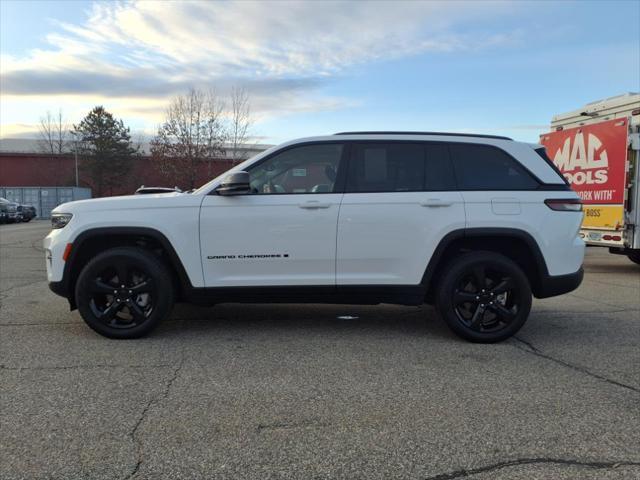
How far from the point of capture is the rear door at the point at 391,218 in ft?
15.9

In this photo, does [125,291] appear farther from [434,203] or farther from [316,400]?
[434,203]

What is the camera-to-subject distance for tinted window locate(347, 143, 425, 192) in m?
4.93

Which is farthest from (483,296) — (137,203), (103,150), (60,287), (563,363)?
(103,150)

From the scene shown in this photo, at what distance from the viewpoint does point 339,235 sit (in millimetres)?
4848

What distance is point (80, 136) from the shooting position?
61.3m

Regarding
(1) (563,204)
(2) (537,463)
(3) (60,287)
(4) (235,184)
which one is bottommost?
(2) (537,463)

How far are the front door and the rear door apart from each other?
0.16 metres

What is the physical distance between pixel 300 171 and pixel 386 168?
0.82 meters

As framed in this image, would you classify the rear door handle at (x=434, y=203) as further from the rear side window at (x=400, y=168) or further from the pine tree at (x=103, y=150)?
the pine tree at (x=103, y=150)

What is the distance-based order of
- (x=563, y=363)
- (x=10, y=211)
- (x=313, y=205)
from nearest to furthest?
(x=563, y=363) < (x=313, y=205) < (x=10, y=211)

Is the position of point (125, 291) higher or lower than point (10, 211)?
lower

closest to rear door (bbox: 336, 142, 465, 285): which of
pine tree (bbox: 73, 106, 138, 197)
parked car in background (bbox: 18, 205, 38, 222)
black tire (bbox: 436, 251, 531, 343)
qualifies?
black tire (bbox: 436, 251, 531, 343)

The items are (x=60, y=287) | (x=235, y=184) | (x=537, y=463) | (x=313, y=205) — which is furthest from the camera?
(x=60, y=287)

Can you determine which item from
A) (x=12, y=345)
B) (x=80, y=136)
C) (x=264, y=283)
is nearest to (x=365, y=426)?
(x=264, y=283)
